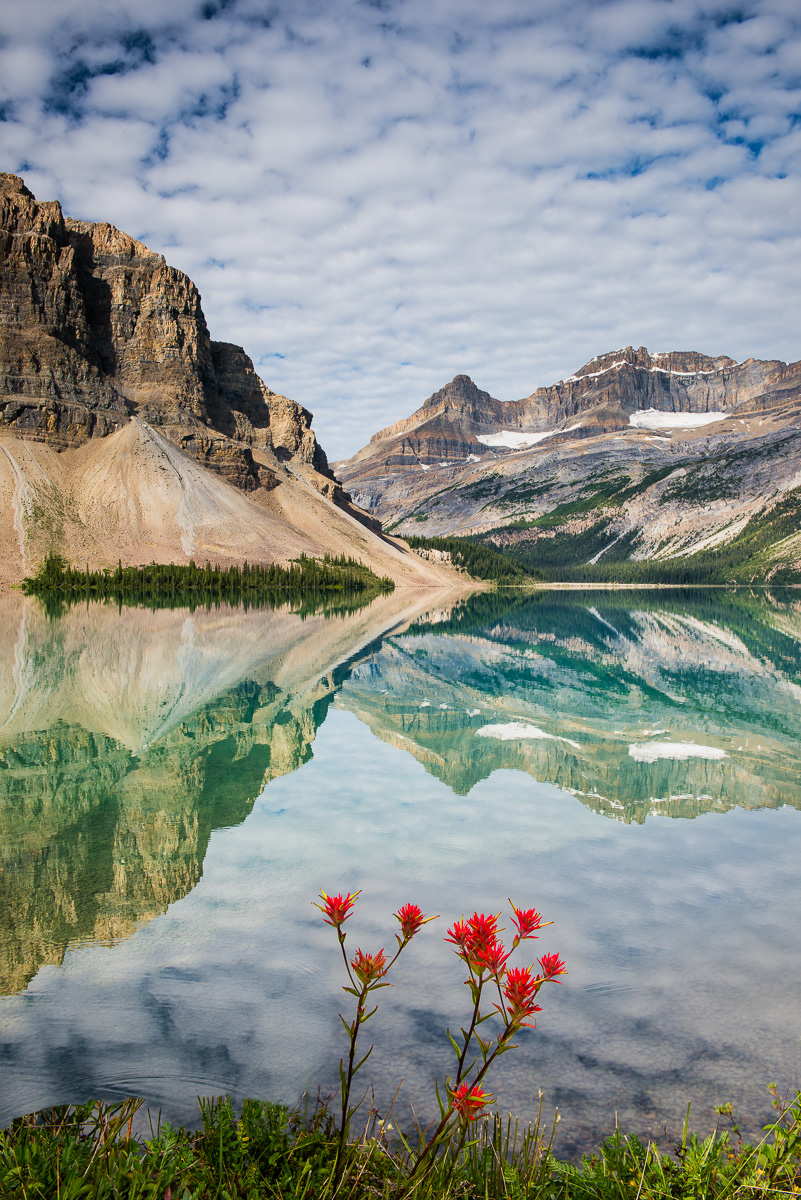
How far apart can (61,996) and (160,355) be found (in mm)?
162347

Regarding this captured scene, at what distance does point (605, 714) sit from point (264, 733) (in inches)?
476

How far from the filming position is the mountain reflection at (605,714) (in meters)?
16.4

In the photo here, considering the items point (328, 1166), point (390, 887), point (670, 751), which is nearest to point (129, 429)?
point (670, 751)

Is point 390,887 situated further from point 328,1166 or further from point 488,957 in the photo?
point 488,957

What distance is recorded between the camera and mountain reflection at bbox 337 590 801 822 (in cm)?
1641

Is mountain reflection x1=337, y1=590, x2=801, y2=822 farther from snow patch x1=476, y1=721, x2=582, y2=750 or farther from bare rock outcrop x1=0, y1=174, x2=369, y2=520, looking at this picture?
bare rock outcrop x1=0, y1=174, x2=369, y2=520

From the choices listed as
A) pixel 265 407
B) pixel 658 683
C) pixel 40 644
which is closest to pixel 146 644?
pixel 40 644

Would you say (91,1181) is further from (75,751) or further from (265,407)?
(265,407)

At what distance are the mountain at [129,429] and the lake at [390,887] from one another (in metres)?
95.3

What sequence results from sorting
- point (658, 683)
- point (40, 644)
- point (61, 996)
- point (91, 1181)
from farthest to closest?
1. point (40, 644)
2. point (658, 683)
3. point (61, 996)
4. point (91, 1181)

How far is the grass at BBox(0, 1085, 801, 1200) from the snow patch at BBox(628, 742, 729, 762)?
1425 cm

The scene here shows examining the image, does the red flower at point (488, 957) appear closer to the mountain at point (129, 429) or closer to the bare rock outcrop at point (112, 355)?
the mountain at point (129, 429)

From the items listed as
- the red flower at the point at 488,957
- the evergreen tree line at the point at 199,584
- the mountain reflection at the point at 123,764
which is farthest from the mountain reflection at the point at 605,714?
the evergreen tree line at the point at 199,584

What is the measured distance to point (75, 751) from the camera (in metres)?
18.2
